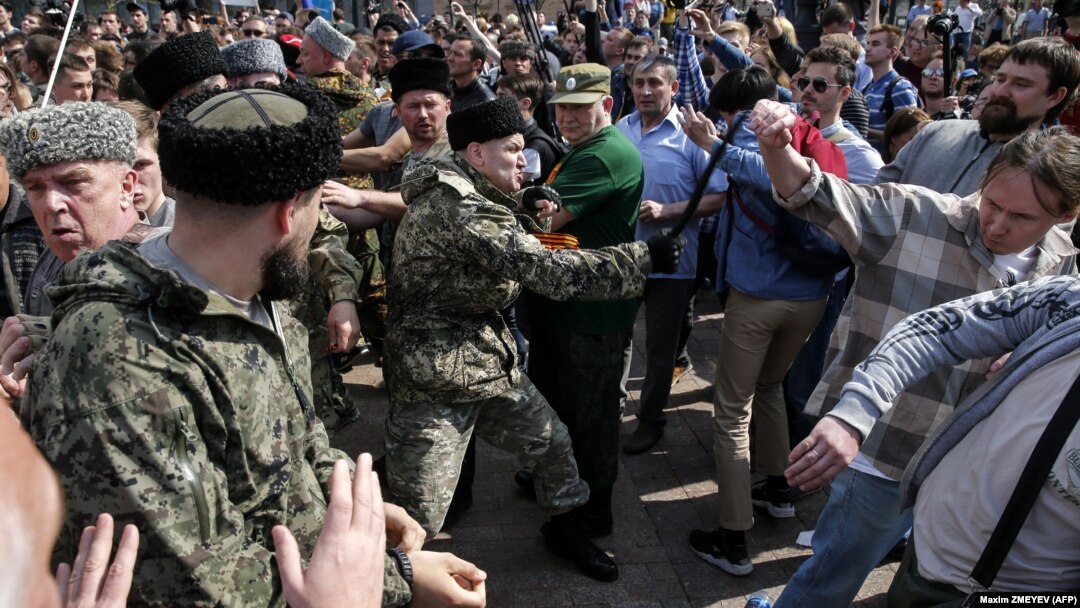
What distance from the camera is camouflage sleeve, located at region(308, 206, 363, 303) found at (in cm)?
351

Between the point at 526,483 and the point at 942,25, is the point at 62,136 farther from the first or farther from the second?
the point at 942,25

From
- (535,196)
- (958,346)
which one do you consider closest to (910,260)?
(958,346)

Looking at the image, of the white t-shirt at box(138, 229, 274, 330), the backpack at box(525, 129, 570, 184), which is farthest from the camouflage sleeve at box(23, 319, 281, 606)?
the backpack at box(525, 129, 570, 184)

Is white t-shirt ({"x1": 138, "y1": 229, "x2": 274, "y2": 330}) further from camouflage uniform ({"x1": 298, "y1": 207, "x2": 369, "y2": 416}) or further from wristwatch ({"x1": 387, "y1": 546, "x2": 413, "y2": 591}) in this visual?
camouflage uniform ({"x1": 298, "y1": 207, "x2": 369, "y2": 416})

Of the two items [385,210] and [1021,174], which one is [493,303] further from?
[1021,174]

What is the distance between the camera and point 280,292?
1.80 m

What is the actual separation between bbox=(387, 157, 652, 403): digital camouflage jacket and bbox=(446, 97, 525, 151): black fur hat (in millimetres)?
125

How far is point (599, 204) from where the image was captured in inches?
146

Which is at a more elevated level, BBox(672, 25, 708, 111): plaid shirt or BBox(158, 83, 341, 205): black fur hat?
BBox(158, 83, 341, 205): black fur hat

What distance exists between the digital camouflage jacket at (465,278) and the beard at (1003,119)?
5.91 feet

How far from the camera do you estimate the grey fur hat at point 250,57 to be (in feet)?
14.0

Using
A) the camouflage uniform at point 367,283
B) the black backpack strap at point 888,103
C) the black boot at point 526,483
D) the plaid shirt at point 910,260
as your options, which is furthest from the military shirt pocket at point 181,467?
the black backpack strap at point 888,103

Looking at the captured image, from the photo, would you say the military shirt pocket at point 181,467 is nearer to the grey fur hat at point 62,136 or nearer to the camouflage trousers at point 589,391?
the grey fur hat at point 62,136

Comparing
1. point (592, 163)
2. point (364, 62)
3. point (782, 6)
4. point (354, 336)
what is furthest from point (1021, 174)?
point (782, 6)
